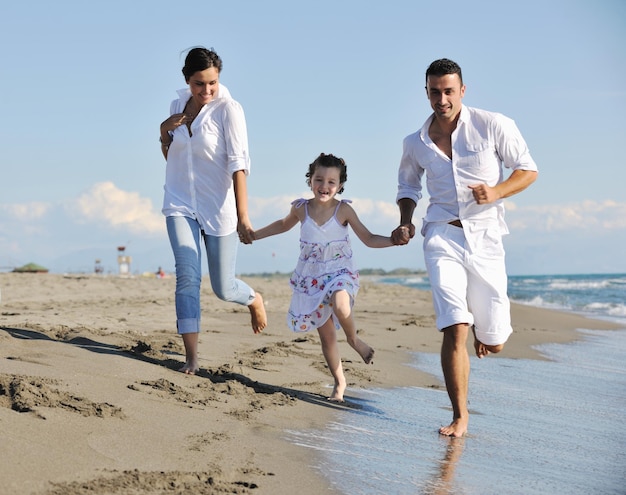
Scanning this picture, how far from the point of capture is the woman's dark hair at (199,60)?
5.25 meters

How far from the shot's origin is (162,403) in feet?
13.8

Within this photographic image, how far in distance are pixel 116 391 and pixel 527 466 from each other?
2.14 meters

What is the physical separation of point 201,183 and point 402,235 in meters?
1.43

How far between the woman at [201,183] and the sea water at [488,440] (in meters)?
1.30

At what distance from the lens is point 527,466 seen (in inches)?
150

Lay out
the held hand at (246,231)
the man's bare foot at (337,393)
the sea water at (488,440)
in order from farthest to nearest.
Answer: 1. the held hand at (246,231)
2. the man's bare foot at (337,393)
3. the sea water at (488,440)

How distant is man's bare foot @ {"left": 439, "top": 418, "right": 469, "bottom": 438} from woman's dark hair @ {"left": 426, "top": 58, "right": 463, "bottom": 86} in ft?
6.56

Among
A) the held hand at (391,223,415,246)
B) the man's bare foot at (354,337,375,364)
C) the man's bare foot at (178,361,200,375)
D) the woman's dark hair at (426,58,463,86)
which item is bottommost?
the man's bare foot at (178,361,200,375)

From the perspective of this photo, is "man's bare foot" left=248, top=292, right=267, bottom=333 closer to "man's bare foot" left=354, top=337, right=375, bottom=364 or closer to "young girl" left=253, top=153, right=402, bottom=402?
"young girl" left=253, top=153, right=402, bottom=402

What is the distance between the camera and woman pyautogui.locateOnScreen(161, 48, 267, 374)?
212 inches

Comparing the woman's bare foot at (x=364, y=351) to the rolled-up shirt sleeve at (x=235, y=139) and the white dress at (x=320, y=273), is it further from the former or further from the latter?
the rolled-up shirt sleeve at (x=235, y=139)

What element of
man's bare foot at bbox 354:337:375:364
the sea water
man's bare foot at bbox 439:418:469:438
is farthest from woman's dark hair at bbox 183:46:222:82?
man's bare foot at bbox 439:418:469:438

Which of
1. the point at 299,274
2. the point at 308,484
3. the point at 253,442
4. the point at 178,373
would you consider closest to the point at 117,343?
the point at 178,373

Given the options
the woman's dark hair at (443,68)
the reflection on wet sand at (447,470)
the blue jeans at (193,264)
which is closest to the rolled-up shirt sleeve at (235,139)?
the blue jeans at (193,264)
